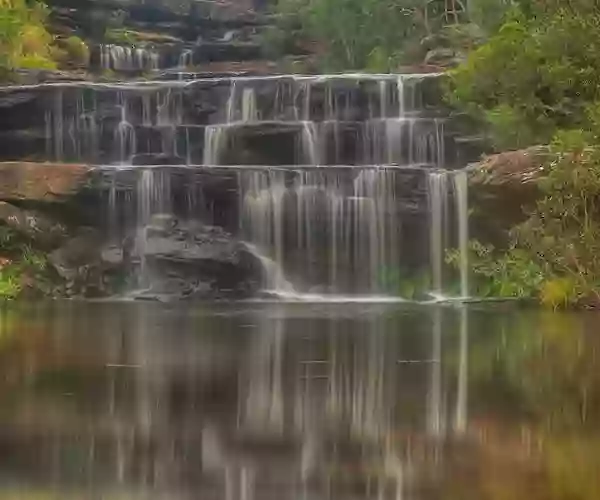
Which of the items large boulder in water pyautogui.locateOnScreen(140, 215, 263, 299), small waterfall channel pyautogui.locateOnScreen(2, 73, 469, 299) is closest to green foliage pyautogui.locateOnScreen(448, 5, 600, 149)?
small waterfall channel pyautogui.locateOnScreen(2, 73, 469, 299)

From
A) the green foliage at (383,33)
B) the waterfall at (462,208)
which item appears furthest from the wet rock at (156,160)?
the green foliage at (383,33)

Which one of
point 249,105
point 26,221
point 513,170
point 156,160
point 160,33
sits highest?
Answer: point 160,33

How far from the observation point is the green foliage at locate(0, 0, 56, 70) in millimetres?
23638

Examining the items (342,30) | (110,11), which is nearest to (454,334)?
(342,30)

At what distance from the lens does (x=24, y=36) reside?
88.8ft

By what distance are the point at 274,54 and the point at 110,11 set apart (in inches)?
230

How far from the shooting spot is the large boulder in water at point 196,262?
52.1 ft

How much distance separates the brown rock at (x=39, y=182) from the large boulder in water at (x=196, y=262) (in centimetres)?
142

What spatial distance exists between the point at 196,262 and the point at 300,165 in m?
4.22

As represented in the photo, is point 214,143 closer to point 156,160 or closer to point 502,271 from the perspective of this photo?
point 156,160

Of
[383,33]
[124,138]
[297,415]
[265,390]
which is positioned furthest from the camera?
[383,33]

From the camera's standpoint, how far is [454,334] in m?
8.52

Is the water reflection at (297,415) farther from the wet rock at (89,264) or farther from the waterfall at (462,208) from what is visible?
the waterfall at (462,208)

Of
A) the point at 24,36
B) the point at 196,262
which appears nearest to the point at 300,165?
the point at 196,262
